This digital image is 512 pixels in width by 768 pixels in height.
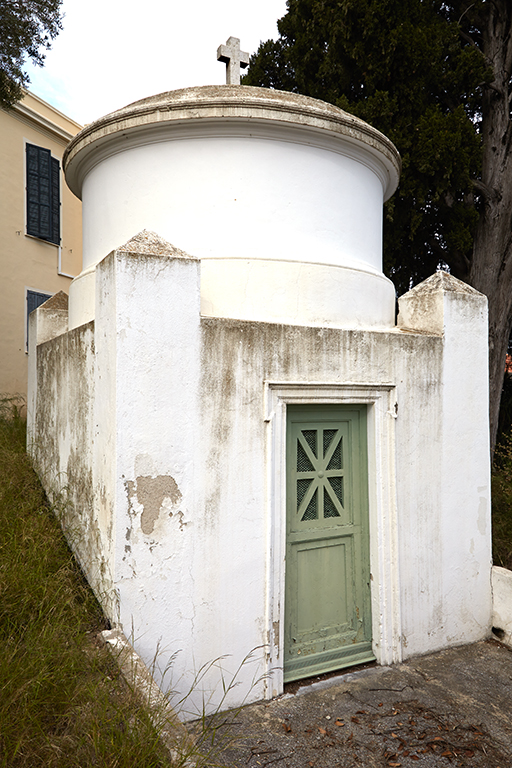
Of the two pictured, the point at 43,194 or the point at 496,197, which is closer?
the point at 496,197

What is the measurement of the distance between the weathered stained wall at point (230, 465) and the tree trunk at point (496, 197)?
11.2 feet

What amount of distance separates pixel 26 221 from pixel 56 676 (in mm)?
10150

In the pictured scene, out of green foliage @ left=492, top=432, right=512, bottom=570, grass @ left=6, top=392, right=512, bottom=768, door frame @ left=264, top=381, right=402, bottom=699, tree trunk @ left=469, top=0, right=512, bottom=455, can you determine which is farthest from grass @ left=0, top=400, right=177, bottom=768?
tree trunk @ left=469, top=0, right=512, bottom=455

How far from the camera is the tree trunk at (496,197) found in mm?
7609

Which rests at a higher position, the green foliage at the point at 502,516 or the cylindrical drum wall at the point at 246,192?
the cylindrical drum wall at the point at 246,192

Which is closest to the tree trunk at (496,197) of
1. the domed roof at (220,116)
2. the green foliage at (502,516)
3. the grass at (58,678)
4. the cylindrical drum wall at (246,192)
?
the green foliage at (502,516)

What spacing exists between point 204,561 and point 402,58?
6783mm

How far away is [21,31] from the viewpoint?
6371mm

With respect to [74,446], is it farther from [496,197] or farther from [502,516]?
[496,197]

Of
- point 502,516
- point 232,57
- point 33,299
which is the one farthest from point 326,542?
point 33,299

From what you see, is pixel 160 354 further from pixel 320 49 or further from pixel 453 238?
pixel 320 49

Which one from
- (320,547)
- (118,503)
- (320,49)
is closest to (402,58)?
(320,49)

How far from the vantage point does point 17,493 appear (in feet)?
16.3

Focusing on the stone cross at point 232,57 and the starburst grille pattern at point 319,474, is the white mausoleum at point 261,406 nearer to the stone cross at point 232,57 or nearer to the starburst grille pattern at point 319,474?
the starburst grille pattern at point 319,474
